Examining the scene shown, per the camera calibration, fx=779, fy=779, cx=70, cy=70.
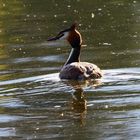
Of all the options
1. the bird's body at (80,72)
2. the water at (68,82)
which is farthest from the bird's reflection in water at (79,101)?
the bird's body at (80,72)

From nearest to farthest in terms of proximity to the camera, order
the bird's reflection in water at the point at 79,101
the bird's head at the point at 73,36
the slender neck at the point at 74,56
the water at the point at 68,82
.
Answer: the water at the point at 68,82 → the bird's reflection in water at the point at 79,101 → the slender neck at the point at 74,56 → the bird's head at the point at 73,36

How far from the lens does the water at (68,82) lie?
10.8m

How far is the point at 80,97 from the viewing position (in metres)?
13.1

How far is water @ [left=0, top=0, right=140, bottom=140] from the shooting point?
35.5 ft

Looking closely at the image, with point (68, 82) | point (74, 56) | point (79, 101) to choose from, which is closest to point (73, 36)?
point (74, 56)

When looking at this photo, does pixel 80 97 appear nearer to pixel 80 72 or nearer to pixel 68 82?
pixel 68 82

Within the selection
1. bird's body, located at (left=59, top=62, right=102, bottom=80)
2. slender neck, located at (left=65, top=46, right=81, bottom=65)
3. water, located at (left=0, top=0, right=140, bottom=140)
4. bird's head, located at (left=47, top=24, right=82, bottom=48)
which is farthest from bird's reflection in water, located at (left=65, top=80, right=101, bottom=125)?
bird's head, located at (left=47, top=24, right=82, bottom=48)

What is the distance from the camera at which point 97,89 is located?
1354 cm

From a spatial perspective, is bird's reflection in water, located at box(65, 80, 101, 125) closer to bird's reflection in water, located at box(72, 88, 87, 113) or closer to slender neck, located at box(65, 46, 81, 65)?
bird's reflection in water, located at box(72, 88, 87, 113)

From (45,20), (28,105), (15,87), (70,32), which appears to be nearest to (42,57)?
(70,32)

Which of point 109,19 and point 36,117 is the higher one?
point 36,117

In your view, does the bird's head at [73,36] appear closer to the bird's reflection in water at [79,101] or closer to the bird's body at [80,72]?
the bird's body at [80,72]

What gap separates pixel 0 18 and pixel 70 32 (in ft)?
34.1

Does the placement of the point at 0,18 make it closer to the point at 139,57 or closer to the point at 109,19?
the point at 109,19
